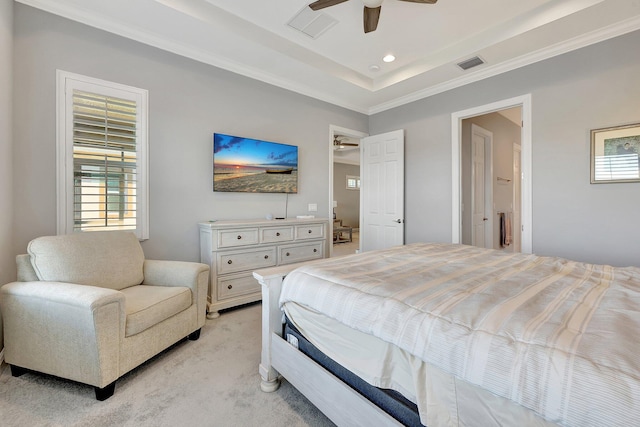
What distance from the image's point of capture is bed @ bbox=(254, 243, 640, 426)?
672mm

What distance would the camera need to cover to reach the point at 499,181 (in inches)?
194

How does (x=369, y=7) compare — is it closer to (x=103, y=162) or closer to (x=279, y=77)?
(x=279, y=77)

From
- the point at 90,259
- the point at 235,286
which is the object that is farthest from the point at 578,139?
the point at 90,259

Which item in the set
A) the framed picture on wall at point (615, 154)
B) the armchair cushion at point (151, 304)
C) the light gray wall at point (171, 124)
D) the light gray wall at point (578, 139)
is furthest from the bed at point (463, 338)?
the light gray wall at point (171, 124)

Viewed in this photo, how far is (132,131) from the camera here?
257 cm

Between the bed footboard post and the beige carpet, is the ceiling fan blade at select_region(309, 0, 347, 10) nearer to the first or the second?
the bed footboard post

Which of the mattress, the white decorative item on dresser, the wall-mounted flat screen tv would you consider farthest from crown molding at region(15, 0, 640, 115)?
the mattress

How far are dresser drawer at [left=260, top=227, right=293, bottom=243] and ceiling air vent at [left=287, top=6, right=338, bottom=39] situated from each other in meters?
2.06

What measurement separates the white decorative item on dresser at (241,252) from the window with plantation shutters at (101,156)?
27.2 inches

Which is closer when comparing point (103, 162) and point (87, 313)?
point (87, 313)

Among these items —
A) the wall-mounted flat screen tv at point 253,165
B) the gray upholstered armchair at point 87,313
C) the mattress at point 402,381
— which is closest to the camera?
the mattress at point 402,381

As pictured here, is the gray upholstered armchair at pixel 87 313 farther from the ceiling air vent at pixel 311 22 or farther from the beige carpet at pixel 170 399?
the ceiling air vent at pixel 311 22

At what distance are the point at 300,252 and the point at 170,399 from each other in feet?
6.49

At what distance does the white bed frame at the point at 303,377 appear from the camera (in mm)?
1117
